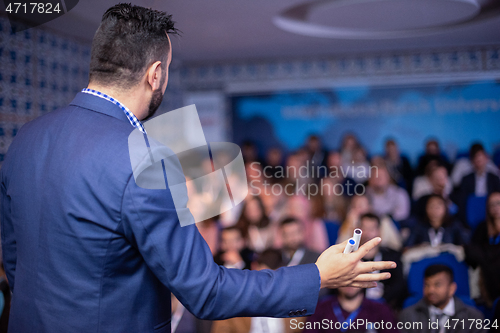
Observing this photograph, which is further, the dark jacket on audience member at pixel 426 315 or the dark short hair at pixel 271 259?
the dark short hair at pixel 271 259

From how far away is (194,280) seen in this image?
0.59 meters

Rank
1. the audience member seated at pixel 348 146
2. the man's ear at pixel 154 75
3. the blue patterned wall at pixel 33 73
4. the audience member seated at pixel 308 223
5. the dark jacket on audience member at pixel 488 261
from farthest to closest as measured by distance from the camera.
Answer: the audience member seated at pixel 348 146 → the audience member seated at pixel 308 223 → the dark jacket on audience member at pixel 488 261 → the blue patterned wall at pixel 33 73 → the man's ear at pixel 154 75

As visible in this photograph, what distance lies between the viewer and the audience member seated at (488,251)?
2.38 metres

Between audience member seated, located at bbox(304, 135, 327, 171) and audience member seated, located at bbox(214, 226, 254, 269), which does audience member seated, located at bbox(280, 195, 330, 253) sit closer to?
audience member seated, located at bbox(214, 226, 254, 269)

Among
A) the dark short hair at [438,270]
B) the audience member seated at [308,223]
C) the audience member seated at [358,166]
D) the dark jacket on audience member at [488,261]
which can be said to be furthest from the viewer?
the audience member seated at [358,166]

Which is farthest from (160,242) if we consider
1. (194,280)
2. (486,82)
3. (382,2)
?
(486,82)

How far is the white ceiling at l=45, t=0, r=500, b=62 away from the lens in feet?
7.79

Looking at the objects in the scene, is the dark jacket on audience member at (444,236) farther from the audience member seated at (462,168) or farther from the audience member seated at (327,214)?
the audience member seated at (462,168)

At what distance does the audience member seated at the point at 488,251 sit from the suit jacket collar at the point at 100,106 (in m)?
2.60

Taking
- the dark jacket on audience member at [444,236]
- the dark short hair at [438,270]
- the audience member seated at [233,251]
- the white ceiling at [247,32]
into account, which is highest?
the white ceiling at [247,32]

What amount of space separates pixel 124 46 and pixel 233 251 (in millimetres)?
2040

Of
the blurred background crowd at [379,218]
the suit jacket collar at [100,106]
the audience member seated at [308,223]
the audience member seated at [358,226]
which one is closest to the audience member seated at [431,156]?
the blurred background crowd at [379,218]

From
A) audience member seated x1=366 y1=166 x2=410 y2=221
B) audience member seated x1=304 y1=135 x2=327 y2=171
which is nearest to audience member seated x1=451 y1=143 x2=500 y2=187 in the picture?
audience member seated x1=366 y1=166 x2=410 y2=221

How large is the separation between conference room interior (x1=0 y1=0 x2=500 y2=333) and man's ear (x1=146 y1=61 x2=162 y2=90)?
1.22 meters
